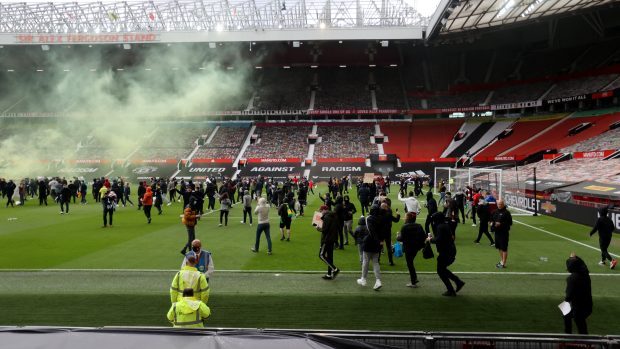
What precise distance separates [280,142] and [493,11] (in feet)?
91.9

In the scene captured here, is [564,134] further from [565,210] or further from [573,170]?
[565,210]

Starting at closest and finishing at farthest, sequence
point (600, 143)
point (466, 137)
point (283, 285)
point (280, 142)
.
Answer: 1. point (283, 285)
2. point (600, 143)
3. point (466, 137)
4. point (280, 142)

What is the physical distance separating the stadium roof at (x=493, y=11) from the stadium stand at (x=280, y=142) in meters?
21.3

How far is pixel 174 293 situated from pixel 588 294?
5.83m

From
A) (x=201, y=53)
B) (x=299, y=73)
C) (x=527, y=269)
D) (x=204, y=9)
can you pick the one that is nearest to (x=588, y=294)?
(x=527, y=269)

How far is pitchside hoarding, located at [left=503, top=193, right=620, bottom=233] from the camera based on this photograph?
17.7 meters

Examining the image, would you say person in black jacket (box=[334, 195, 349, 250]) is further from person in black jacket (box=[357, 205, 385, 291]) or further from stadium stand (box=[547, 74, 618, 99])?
stadium stand (box=[547, 74, 618, 99])

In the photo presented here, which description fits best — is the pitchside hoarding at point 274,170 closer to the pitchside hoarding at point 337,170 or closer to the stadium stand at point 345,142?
the pitchside hoarding at point 337,170

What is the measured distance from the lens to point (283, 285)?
9.52m

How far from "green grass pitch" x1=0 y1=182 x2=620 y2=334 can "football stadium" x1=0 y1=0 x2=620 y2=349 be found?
76 millimetres

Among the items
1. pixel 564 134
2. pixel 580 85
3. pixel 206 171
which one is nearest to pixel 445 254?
pixel 206 171

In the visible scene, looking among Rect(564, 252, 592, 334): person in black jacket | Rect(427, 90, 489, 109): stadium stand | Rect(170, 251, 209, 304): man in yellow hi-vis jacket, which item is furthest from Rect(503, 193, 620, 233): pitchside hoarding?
Rect(427, 90, 489, 109): stadium stand

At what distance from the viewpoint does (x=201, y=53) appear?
50.0 meters

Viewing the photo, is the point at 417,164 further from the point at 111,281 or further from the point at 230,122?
the point at 111,281
